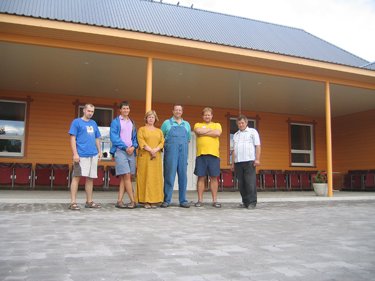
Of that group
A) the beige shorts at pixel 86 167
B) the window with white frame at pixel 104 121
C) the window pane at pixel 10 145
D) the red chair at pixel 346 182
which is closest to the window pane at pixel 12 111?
the window pane at pixel 10 145

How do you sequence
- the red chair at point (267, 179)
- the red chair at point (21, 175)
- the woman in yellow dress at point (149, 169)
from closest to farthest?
the woman in yellow dress at point (149, 169), the red chair at point (21, 175), the red chair at point (267, 179)

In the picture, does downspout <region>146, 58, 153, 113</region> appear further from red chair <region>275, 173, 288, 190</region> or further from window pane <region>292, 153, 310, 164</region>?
window pane <region>292, 153, 310, 164</region>

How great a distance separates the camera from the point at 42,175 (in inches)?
369

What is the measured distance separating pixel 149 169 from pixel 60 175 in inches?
217

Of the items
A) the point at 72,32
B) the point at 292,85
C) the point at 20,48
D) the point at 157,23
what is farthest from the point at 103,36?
the point at 292,85

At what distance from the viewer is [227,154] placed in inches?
454

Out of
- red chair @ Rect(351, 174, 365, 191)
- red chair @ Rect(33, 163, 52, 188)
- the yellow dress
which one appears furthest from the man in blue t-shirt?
red chair @ Rect(351, 174, 365, 191)

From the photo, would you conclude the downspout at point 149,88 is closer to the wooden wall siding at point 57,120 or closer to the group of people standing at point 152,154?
the group of people standing at point 152,154

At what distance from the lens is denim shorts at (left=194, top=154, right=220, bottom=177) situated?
17.2ft

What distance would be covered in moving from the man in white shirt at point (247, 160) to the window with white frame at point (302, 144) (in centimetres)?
780

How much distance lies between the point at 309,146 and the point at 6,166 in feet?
33.4

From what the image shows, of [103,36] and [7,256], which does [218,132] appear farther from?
[7,256]

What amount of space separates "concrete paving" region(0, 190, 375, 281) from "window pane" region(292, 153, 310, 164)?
8475mm

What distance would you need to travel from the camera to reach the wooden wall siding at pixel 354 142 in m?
11.9
